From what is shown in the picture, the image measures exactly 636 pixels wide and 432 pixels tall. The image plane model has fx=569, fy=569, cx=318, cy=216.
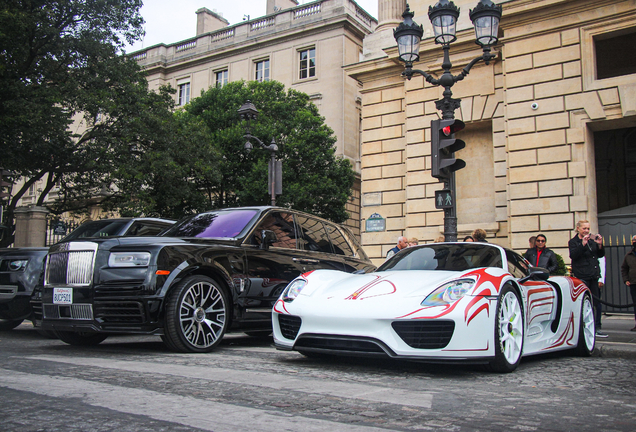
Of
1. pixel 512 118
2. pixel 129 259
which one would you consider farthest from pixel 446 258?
pixel 512 118

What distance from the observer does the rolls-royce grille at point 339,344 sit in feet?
15.0

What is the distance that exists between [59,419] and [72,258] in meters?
3.55

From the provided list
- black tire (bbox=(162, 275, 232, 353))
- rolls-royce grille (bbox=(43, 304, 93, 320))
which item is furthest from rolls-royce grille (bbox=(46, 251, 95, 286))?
black tire (bbox=(162, 275, 232, 353))

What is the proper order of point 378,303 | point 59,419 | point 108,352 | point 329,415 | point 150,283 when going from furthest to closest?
1. point 108,352
2. point 150,283
3. point 378,303
4. point 329,415
5. point 59,419

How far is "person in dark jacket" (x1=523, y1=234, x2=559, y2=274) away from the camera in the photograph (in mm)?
9469

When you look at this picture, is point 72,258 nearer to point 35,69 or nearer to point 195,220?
point 195,220

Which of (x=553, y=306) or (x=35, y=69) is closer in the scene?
(x=553, y=306)

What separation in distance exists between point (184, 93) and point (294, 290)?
131 ft

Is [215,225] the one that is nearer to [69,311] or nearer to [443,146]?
[69,311]

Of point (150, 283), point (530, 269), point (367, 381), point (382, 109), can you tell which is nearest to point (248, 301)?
point (150, 283)

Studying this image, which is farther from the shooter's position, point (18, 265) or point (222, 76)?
point (222, 76)

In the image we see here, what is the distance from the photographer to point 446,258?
572 centimetres

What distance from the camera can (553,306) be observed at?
5938mm

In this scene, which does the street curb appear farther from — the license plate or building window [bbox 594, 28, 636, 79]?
building window [bbox 594, 28, 636, 79]
